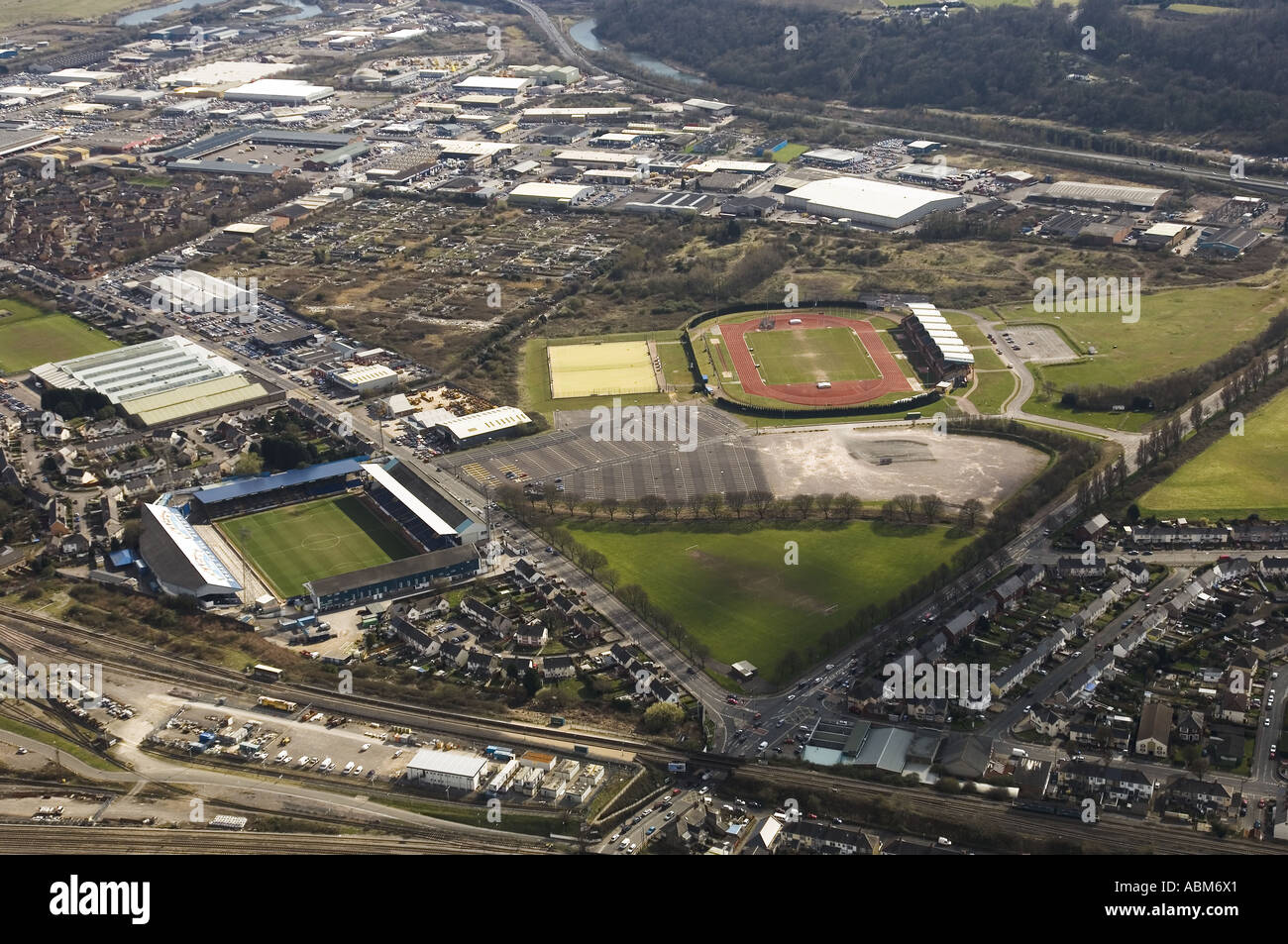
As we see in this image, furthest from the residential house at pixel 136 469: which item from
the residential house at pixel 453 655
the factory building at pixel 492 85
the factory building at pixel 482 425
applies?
Result: the factory building at pixel 492 85

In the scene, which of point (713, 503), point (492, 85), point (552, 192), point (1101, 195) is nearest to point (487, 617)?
point (713, 503)

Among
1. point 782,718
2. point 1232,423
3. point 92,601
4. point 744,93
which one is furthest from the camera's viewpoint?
point 744,93

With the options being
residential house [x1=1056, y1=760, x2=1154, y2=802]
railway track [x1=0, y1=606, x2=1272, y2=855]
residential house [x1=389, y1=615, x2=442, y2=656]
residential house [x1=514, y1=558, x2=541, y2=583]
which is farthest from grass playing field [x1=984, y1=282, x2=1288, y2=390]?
residential house [x1=389, y1=615, x2=442, y2=656]

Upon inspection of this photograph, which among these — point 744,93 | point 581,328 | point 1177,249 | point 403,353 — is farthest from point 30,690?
point 744,93

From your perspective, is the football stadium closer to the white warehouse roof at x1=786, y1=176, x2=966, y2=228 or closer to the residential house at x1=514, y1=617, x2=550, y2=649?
the residential house at x1=514, y1=617, x2=550, y2=649

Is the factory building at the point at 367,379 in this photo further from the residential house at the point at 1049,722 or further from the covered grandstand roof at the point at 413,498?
the residential house at the point at 1049,722

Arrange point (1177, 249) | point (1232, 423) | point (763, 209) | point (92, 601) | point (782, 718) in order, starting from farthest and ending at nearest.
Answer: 1. point (763, 209)
2. point (1177, 249)
3. point (1232, 423)
4. point (92, 601)
5. point (782, 718)

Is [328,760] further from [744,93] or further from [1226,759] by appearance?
[744,93]
